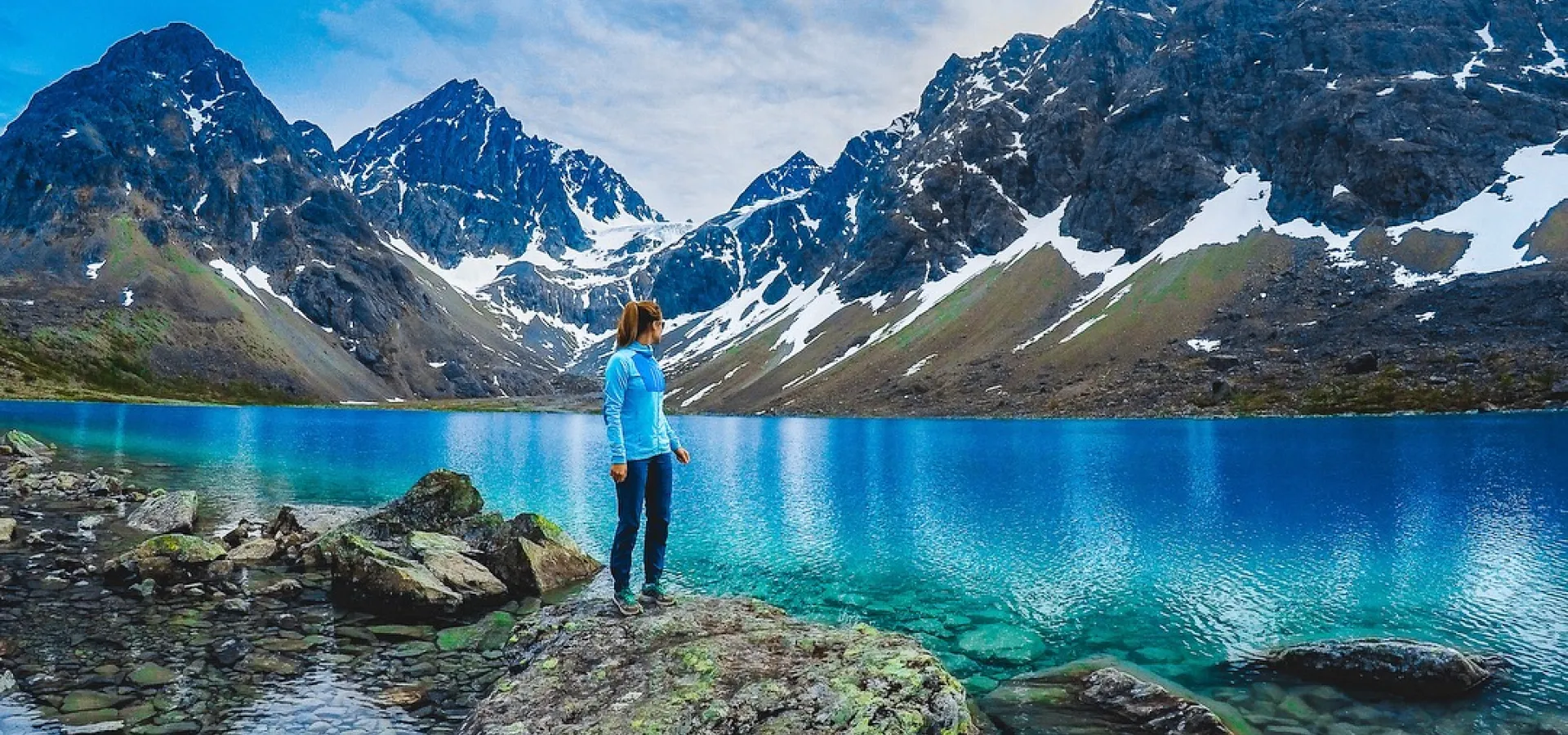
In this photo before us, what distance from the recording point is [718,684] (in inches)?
388

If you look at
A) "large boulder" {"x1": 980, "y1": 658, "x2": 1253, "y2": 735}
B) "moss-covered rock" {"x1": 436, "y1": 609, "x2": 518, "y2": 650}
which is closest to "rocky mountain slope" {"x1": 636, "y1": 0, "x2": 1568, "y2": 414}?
"large boulder" {"x1": 980, "y1": 658, "x2": 1253, "y2": 735}

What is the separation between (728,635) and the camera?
11602mm

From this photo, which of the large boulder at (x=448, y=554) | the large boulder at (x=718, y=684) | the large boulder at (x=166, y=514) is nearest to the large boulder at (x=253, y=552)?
the large boulder at (x=448, y=554)

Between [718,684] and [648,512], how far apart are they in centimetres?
437

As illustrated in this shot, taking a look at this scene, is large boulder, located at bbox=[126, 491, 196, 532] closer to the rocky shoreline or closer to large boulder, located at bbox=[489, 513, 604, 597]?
the rocky shoreline

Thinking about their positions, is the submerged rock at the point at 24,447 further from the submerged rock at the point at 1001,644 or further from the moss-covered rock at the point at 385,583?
the submerged rock at the point at 1001,644

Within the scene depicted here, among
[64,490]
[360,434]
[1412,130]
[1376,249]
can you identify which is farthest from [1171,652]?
[1412,130]

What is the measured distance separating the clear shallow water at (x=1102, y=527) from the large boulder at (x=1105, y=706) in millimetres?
1437

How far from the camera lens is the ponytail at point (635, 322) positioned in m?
12.7

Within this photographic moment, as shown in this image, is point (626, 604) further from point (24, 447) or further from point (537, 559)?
point (24, 447)

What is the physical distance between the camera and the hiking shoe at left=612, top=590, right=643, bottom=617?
12.6 m

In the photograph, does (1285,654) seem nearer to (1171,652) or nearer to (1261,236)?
(1171,652)

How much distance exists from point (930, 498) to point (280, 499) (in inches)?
1327

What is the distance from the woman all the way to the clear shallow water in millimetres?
7371
